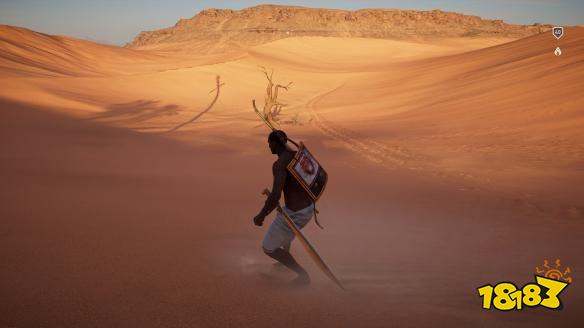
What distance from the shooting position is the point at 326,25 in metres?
121

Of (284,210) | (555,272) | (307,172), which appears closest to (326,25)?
(555,272)

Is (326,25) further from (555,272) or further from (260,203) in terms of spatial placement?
(555,272)

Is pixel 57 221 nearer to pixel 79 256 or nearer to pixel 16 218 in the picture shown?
pixel 16 218

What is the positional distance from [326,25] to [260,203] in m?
118

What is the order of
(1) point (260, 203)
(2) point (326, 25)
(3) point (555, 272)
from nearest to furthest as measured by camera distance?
(3) point (555, 272) < (1) point (260, 203) < (2) point (326, 25)

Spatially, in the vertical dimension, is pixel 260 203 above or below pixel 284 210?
below

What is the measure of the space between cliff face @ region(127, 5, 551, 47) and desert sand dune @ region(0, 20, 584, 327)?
8920 cm

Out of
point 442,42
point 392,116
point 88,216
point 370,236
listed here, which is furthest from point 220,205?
point 442,42

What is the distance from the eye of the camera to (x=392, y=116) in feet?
63.2

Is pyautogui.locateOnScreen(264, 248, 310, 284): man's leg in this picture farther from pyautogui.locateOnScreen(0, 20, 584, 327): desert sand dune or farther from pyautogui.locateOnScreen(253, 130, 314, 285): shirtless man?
pyautogui.locateOnScreen(0, 20, 584, 327): desert sand dune

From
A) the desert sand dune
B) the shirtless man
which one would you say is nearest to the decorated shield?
→ the shirtless man

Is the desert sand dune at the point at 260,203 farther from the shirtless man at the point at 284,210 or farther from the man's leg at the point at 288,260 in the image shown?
the shirtless man at the point at 284,210

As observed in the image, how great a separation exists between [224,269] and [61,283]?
1421 mm

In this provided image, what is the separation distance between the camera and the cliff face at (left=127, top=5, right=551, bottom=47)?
363 feet
